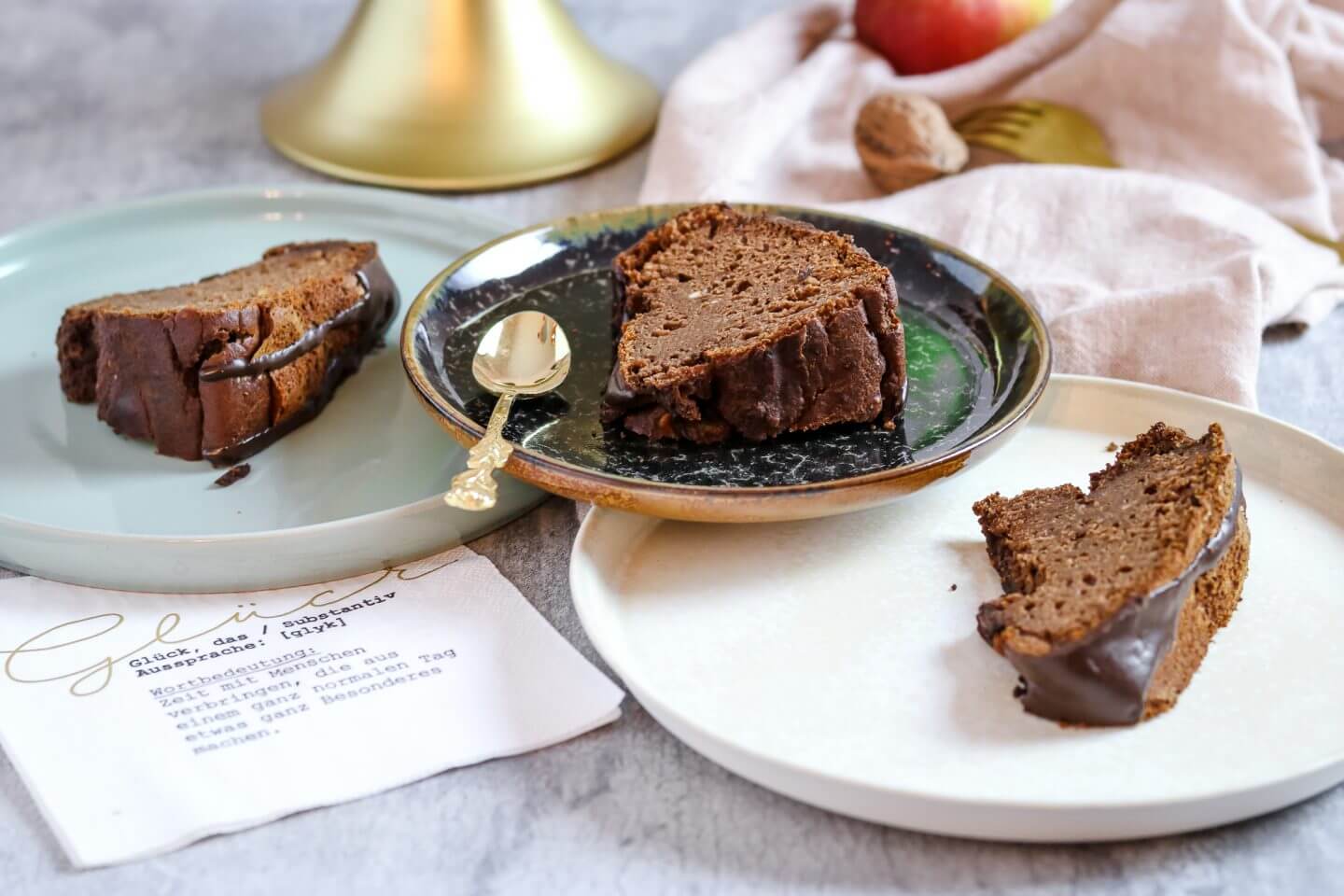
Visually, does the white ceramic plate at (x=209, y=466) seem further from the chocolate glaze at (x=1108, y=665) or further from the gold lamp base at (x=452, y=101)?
the chocolate glaze at (x=1108, y=665)

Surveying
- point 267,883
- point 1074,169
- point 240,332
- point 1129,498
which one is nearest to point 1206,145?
point 1074,169

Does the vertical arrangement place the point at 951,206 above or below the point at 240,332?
below

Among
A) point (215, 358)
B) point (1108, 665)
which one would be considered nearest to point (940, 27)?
point (215, 358)

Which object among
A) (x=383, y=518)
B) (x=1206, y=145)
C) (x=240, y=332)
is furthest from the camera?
(x=1206, y=145)

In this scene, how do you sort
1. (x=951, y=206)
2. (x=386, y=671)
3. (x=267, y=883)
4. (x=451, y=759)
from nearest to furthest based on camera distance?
(x=267, y=883), (x=451, y=759), (x=386, y=671), (x=951, y=206)

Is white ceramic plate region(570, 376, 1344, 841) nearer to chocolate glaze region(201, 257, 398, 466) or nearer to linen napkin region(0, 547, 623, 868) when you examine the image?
linen napkin region(0, 547, 623, 868)

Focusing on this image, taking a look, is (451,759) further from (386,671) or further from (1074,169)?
(1074,169)
